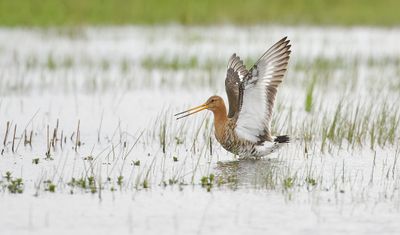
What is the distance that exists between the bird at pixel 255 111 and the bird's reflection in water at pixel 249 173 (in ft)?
0.52

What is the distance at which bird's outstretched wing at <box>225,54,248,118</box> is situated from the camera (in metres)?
10.1

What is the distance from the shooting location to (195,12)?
25.1m

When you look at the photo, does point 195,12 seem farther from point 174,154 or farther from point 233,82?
point 174,154

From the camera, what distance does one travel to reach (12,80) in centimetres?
1511

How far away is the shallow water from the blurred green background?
5489 millimetres

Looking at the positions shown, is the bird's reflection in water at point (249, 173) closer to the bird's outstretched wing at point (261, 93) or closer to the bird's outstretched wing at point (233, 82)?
the bird's outstretched wing at point (261, 93)

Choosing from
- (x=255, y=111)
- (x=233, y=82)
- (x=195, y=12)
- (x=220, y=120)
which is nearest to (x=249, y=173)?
(x=255, y=111)

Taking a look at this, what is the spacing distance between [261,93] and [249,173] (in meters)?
0.91

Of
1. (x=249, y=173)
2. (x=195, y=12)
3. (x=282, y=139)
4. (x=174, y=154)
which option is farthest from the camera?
(x=195, y=12)

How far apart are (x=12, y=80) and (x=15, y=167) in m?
6.37

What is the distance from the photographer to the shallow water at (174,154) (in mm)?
7129

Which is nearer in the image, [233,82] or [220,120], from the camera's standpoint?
[220,120]

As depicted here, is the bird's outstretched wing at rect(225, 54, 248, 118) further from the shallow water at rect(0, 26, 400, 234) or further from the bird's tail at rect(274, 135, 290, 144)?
the bird's tail at rect(274, 135, 290, 144)

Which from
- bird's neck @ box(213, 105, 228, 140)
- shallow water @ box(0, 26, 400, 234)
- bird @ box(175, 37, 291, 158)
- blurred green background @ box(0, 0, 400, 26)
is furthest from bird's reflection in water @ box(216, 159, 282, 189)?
blurred green background @ box(0, 0, 400, 26)
